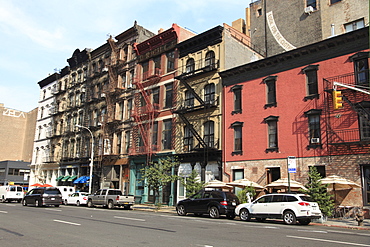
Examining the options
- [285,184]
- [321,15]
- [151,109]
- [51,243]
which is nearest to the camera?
[51,243]

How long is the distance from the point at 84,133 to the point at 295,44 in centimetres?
3006

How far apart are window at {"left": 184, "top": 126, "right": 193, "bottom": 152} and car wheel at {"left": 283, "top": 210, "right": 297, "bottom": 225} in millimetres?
15675

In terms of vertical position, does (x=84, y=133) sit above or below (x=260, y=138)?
above

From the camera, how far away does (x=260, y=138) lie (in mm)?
26766

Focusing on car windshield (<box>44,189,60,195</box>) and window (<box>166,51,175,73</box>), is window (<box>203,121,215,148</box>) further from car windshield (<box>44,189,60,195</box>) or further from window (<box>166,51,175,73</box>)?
car windshield (<box>44,189,60,195</box>)

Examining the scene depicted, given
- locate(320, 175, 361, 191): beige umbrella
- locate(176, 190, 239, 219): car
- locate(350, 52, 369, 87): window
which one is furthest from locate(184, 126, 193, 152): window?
locate(350, 52, 369, 87): window

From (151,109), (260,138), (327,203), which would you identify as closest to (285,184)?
(327,203)

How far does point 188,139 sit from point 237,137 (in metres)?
5.87

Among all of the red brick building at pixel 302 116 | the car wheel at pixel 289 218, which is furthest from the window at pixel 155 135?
the car wheel at pixel 289 218

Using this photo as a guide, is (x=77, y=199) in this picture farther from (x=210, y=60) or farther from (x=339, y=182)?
(x=339, y=182)

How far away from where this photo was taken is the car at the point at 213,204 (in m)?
20.0

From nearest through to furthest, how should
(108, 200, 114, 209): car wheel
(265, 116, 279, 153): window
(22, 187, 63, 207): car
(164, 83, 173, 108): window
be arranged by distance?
(265, 116, 279, 153): window → (22, 187, 63, 207): car → (108, 200, 114, 209): car wheel → (164, 83, 173, 108): window

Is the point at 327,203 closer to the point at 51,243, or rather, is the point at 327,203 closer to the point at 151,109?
the point at 51,243

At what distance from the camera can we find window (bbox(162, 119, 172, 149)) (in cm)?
3491
